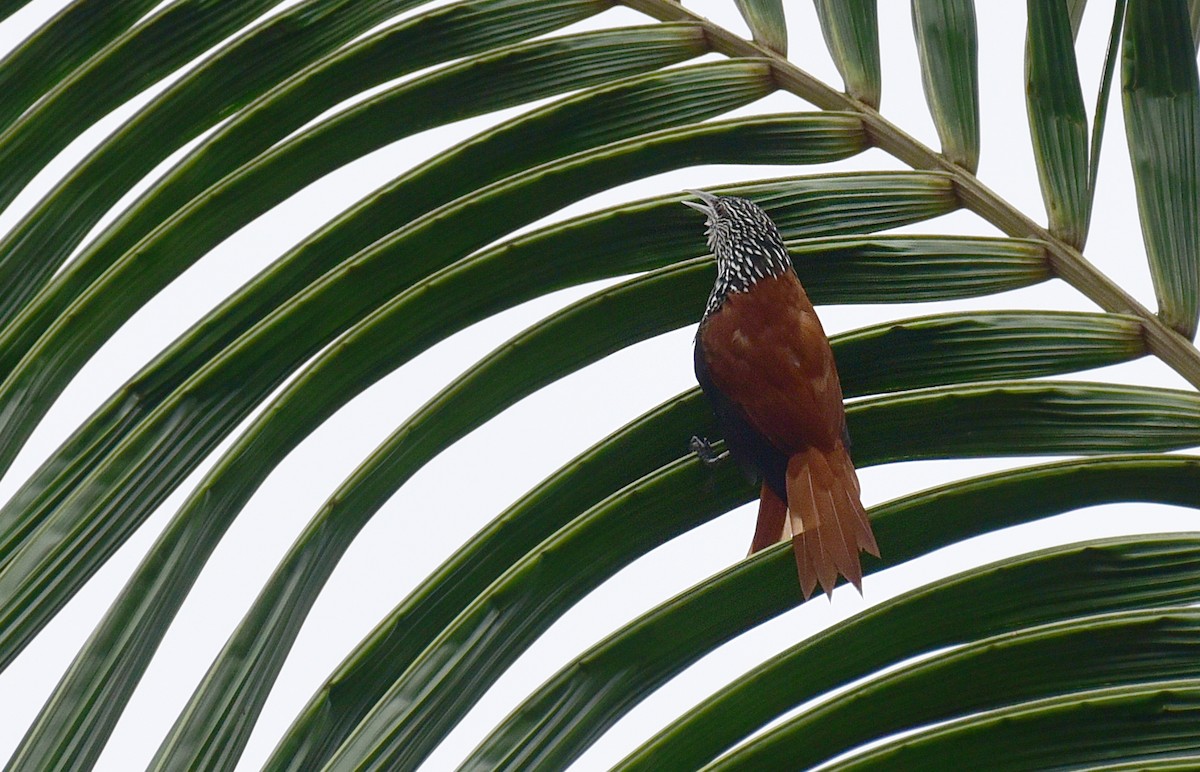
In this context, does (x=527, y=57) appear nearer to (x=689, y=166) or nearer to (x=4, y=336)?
(x=689, y=166)

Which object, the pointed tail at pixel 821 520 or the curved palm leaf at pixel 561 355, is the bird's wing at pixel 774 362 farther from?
the curved palm leaf at pixel 561 355

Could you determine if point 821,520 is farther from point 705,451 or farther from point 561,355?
point 561,355

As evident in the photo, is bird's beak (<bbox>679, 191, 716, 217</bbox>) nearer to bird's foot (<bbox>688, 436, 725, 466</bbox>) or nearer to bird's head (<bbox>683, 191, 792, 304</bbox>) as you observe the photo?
bird's head (<bbox>683, 191, 792, 304</bbox>)

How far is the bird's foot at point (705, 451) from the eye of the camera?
1.50 meters

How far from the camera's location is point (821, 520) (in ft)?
5.13

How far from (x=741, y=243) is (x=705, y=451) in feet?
2.75

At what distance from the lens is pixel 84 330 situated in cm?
162

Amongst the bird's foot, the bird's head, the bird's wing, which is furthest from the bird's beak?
the bird's foot

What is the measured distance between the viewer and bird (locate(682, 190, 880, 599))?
1.71 metres

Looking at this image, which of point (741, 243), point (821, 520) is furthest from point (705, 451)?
point (741, 243)

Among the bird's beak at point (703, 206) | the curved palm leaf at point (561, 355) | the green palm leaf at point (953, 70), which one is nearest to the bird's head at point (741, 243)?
the bird's beak at point (703, 206)

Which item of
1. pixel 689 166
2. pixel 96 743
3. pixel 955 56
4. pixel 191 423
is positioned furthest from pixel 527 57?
pixel 96 743

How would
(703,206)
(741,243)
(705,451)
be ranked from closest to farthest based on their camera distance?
1. (705,451)
2. (703,206)
3. (741,243)

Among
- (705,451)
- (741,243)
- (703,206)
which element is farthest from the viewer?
(741,243)
